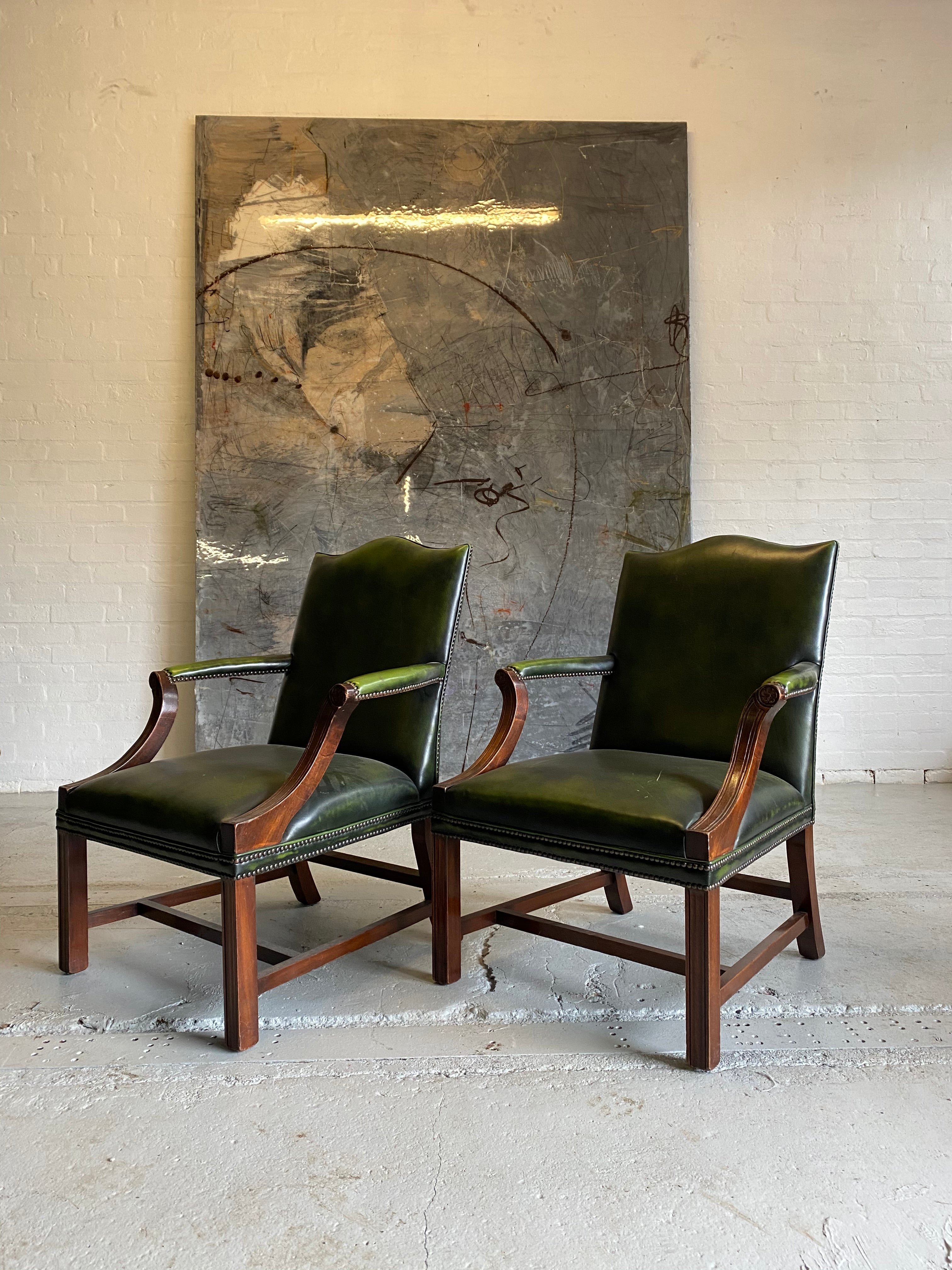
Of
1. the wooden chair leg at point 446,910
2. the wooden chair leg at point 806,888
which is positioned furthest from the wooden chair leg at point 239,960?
the wooden chair leg at point 806,888

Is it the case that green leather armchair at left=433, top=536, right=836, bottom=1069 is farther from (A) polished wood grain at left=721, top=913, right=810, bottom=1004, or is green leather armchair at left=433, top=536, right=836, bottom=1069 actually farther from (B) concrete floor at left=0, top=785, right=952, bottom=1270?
(B) concrete floor at left=0, top=785, right=952, bottom=1270

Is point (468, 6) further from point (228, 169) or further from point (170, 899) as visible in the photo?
point (170, 899)

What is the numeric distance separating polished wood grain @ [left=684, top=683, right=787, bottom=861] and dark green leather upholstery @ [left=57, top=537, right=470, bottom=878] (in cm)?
67

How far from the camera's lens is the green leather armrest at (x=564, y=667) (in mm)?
2180

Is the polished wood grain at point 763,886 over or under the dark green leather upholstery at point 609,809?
under

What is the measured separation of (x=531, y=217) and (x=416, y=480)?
1.14m

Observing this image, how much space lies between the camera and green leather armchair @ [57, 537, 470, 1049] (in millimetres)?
1754

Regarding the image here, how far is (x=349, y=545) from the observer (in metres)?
3.79

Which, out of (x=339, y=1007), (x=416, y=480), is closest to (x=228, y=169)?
(x=416, y=480)

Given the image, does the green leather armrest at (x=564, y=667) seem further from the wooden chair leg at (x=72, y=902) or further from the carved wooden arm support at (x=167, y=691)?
the wooden chair leg at (x=72, y=902)

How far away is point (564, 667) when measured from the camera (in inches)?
87.6

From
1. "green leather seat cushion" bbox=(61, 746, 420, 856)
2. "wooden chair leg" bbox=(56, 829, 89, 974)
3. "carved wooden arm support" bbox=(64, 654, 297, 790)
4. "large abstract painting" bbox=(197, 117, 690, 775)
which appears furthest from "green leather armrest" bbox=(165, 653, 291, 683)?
"large abstract painting" bbox=(197, 117, 690, 775)

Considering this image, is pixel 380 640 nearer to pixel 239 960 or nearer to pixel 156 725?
pixel 156 725

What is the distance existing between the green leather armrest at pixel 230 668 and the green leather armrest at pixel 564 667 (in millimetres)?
616
